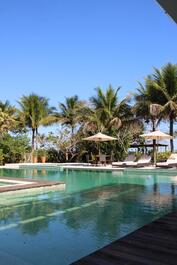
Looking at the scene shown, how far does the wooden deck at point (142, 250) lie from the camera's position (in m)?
3.63

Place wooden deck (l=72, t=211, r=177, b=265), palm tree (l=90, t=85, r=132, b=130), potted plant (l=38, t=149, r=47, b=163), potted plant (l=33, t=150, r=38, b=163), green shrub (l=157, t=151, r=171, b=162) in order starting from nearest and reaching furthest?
wooden deck (l=72, t=211, r=177, b=265) → green shrub (l=157, t=151, r=171, b=162) → palm tree (l=90, t=85, r=132, b=130) → potted plant (l=33, t=150, r=38, b=163) → potted plant (l=38, t=149, r=47, b=163)

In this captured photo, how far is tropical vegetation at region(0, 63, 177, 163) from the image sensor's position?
2380 centimetres

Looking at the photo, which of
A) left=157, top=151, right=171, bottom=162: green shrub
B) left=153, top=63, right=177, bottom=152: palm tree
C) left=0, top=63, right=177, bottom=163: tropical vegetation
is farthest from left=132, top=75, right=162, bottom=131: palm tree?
left=157, top=151, right=171, bottom=162: green shrub

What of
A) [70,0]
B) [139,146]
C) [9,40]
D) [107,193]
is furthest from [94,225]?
[139,146]

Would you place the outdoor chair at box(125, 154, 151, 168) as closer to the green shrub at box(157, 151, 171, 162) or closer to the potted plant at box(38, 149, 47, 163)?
the green shrub at box(157, 151, 171, 162)

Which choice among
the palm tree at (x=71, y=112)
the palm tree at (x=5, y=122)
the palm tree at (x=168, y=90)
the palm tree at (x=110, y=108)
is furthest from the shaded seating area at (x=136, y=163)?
the palm tree at (x=5, y=122)

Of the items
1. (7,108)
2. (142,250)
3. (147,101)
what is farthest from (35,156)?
(142,250)

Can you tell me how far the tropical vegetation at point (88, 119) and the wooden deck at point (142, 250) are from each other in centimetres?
1827

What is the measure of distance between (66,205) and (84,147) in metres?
17.7

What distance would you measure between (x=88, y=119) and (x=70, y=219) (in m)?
18.7

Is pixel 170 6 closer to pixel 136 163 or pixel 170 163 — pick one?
pixel 170 163

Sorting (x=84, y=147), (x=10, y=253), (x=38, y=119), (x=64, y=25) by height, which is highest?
(x=64, y=25)

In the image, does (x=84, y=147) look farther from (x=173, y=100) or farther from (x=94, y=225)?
(x=94, y=225)

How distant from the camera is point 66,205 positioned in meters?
8.41
